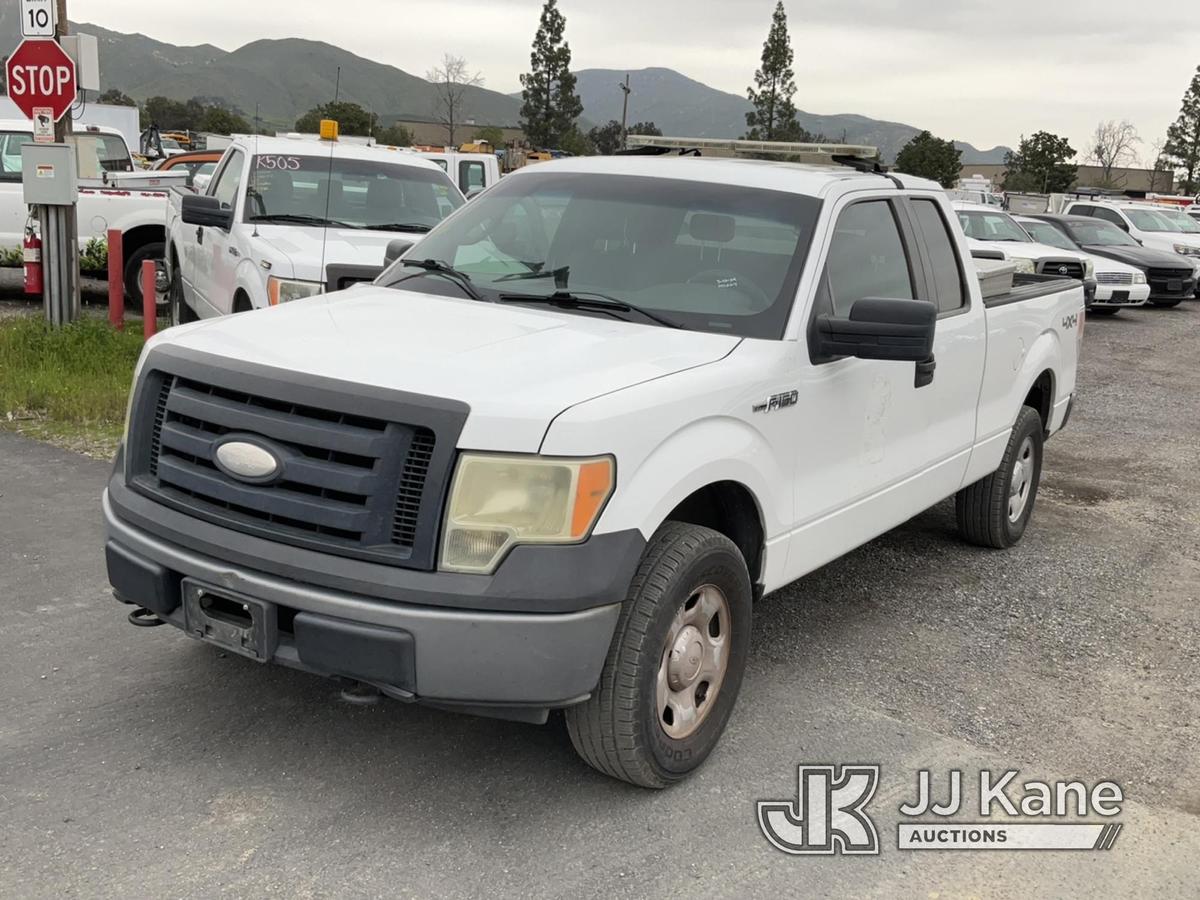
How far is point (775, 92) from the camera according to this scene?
8350 centimetres

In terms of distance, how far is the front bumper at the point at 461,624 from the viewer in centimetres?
318

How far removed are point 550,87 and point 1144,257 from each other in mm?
74971

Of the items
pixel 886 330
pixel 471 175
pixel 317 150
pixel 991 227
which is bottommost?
pixel 886 330

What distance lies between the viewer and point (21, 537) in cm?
577

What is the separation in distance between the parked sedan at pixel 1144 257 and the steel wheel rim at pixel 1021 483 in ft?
49.9

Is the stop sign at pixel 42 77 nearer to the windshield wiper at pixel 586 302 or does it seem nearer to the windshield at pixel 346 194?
the windshield at pixel 346 194

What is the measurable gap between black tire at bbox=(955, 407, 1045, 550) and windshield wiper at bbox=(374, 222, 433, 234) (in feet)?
14.9

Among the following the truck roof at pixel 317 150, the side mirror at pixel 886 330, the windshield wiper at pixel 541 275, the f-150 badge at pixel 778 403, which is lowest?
the f-150 badge at pixel 778 403

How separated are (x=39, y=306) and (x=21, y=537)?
8.61 metres

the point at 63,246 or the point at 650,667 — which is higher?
the point at 63,246

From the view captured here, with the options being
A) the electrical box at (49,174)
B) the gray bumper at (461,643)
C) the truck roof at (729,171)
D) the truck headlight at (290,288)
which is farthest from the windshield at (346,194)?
the gray bumper at (461,643)

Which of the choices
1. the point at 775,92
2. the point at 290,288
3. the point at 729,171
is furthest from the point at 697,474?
the point at 775,92

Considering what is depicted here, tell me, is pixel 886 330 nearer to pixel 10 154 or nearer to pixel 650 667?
pixel 650 667

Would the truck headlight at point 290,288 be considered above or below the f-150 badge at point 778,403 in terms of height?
below
